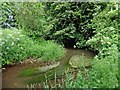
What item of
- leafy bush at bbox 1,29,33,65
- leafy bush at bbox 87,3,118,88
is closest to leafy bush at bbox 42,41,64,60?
leafy bush at bbox 1,29,33,65

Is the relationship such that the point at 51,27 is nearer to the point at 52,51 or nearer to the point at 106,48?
the point at 52,51

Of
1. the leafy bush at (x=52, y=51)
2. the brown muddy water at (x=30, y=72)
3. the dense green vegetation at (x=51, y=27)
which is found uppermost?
the dense green vegetation at (x=51, y=27)

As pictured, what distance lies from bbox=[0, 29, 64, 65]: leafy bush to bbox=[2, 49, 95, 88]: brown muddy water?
108mm

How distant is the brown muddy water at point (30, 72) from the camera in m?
3.44

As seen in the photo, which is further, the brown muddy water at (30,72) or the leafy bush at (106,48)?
the brown muddy water at (30,72)

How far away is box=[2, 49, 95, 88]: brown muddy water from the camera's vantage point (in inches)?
136

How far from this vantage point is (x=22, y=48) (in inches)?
165

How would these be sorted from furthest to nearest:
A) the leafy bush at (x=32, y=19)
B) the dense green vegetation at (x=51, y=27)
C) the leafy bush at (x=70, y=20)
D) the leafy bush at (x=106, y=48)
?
1. the leafy bush at (x=32, y=19)
2. the leafy bush at (x=70, y=20)
3. the dense green vegetation at (x=51, y=27)
4. the leafy bush at (x=106, y=48)

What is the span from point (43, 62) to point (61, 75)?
0.56 meters

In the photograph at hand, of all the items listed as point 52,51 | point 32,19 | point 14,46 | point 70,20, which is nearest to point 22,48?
point 14,46

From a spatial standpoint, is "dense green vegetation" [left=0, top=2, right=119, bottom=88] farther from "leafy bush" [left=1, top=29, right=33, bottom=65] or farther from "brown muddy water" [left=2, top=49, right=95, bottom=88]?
"brown muddy water" [left=2, top=49, right=95, bottom=88]

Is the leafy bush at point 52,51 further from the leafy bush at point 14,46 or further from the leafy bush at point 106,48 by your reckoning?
the leafy bush at point 106,48

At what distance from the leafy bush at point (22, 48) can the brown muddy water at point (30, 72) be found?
108 mm

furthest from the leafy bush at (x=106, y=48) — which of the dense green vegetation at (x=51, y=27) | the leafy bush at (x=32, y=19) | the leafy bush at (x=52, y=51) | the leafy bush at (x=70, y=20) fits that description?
the leafy bush at (x=32, y=19)
